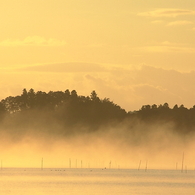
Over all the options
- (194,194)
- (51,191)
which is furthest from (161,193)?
(51,191)

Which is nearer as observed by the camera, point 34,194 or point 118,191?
point 34,194

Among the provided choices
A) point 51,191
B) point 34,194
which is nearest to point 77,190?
point 51,191

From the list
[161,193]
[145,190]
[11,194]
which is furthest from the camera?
[145,190]

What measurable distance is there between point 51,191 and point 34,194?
1250cm

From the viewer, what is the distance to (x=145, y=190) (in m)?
189

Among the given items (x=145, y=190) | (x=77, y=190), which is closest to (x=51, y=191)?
(x=77, y=190)

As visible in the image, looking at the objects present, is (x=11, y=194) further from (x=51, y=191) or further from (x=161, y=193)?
(x=161, y=193)

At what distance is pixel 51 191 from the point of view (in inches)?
7082

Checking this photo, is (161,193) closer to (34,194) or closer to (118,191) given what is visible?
(118,191)

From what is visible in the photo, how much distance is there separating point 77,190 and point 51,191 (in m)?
5.85

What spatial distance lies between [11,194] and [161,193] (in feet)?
96.1

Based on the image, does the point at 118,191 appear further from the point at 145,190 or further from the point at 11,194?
the point at 11,194

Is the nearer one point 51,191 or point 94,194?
point 94,194

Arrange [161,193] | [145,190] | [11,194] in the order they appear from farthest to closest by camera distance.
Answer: [145,190] < [161,193] < [11,194]
